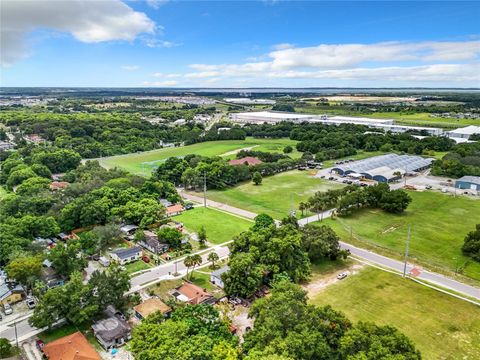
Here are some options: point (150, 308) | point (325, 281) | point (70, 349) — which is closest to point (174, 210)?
point (150, 308)

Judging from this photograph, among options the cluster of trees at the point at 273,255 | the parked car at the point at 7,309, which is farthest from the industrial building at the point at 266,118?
the parked car at the point at 7,309

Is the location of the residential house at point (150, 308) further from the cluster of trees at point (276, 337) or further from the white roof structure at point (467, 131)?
the white roof structure at point (467, 131)

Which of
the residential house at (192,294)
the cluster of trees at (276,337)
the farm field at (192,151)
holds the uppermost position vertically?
the cluster of trees at (276,337)

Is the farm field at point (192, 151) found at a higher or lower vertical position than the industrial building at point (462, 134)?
lower

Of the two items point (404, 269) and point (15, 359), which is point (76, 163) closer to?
point (15, 359)

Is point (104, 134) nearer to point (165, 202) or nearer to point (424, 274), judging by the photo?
point (165, 202)

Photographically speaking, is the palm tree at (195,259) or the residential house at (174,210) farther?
the residential house at (174,210)

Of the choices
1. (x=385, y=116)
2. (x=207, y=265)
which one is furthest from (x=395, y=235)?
(x=385, y=116)
